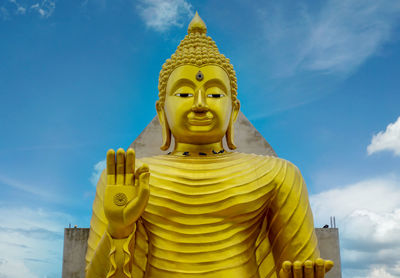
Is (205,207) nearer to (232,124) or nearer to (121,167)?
(121,167)

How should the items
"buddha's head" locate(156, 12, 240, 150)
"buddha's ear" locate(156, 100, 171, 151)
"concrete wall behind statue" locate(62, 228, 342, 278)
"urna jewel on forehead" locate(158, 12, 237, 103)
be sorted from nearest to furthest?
1. "buddha's head" locate(156, 12, 240, 150)
2. "urna jewel on forehead" locate(158, 12, 237, 103)
3. "buddha's ear" locate(156, 100, 171, 151)
4. "concrete wall behind statue" locate(62, 228, 342, 278)

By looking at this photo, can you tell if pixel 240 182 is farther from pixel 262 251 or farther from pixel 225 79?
pixel 225 79

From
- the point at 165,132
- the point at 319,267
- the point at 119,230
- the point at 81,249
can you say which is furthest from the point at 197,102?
the point at 81,249

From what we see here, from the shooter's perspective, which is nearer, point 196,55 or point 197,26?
point 196,55

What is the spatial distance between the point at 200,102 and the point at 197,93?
0.44 ft

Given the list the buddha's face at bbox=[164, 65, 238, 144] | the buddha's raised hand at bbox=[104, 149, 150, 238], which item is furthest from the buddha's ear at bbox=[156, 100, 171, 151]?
the buddha's raised hand at bbox=[104, 149, 150, 238]

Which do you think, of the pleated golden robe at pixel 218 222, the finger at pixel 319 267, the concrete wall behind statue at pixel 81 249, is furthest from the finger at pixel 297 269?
the concrete wall behind statue at pixel 81 249

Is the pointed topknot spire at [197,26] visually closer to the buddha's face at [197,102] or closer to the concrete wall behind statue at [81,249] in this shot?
the buddha's face at [197,102]

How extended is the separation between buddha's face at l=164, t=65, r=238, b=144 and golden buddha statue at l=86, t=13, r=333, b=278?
0.01m

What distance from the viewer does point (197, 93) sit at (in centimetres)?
495

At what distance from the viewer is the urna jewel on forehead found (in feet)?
16.9

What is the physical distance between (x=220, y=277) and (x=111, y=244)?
1.02m

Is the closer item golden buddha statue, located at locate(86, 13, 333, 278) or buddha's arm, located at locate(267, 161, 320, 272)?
golden buddha statue, located at locate(86, 13, 333, 278)

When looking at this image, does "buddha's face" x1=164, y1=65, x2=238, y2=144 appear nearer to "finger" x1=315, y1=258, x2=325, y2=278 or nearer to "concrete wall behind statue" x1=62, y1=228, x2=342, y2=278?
"finger" x1=315, y1=258, x2=325, y2=278
